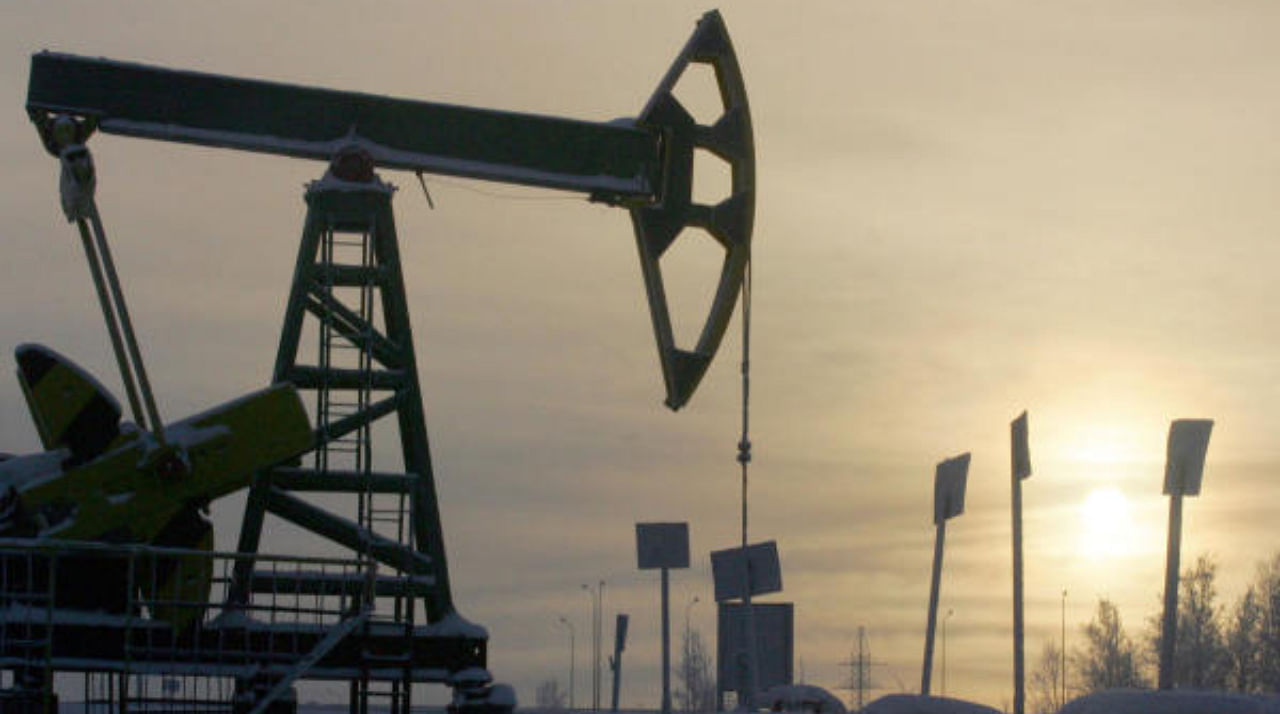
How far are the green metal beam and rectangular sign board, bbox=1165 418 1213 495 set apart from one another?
6.40 meters

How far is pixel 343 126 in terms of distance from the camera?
808 inches

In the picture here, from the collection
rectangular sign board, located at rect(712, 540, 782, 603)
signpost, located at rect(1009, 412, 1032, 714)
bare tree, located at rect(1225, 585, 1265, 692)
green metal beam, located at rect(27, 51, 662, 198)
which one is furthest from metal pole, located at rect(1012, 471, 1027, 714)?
bare tree, located at rect(1225, 585, 1265, 692)

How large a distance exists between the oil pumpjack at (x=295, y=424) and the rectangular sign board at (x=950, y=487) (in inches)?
294

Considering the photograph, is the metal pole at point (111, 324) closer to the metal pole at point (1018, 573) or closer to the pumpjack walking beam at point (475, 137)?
the pumpjack walking beam at point (475, 137)

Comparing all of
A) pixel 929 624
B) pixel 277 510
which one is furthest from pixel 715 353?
pixel 929 624

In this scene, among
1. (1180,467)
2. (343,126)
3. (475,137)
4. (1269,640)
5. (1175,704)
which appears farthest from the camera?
(1269,640)

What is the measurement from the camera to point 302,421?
1827 cm

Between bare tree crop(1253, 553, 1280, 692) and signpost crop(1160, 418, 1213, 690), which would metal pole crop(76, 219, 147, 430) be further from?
bare tree crop(1253, 553, 1280, 692)

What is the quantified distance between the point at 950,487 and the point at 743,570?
3.91 metres

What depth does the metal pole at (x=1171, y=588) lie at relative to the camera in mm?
22531

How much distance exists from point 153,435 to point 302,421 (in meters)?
1.28

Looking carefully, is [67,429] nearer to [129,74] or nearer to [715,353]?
[129,74]

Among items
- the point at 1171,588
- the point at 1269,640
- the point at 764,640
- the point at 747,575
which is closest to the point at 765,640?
the point at 764,640

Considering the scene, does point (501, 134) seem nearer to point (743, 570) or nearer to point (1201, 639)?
point (743, 570)
